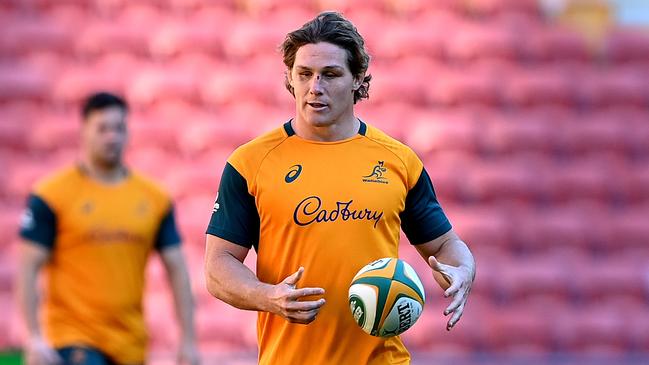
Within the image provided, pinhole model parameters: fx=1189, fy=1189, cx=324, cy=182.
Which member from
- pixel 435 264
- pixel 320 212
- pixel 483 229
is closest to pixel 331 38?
pixel 320 212

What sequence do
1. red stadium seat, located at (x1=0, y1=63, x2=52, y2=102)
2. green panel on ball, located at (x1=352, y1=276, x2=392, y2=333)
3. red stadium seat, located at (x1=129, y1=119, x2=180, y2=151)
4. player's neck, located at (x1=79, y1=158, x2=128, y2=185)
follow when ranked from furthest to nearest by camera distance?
red stadium seat, located at (x1=0, y1=63, x2=52, y2=102) → red stadium seat, located at (x1=129, y1=119, x2=180, y2=151) → player's neck, located at (x1=79, y1=158, x2=128, y2=185) → green panel on ball, located at (x1=352, y1=276, x2=392, y2=333)

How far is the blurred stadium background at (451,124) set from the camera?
10.7m

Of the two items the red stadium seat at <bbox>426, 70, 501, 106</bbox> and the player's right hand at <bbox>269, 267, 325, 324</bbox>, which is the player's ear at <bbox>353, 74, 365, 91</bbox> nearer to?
the player's right hand at <bbox>269, 267, 325, 324</bbox>

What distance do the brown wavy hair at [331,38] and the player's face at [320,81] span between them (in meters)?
0.02

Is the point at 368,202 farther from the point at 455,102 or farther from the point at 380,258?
the point at 455,102

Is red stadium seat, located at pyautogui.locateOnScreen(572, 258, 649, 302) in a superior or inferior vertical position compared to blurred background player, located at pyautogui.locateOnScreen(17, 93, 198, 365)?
inferior

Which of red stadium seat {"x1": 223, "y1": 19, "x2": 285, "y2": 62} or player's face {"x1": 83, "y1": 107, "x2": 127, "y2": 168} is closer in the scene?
player's face {"x1": 83, "y1": 107, "x2": 127, "y2": 168}

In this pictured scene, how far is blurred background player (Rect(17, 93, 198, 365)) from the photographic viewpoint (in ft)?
22.4

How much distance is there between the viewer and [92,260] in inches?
272

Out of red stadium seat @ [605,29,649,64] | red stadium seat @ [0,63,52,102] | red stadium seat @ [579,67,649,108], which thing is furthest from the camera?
red stadium seat @ [0,63,52,102]

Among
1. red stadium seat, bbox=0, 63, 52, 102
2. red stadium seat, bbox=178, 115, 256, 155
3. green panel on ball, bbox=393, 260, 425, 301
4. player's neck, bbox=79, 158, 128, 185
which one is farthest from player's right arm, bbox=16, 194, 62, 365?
red stadium seat, bbox=0, 63, 52, 102

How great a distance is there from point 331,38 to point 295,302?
3.32 ft

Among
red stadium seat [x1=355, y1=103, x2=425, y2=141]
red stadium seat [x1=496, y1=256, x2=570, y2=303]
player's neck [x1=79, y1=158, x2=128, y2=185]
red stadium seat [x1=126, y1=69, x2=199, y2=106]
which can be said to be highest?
player's neck [x1=79, y1=158, x2=128, y2=185]

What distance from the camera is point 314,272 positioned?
14.0 ft
